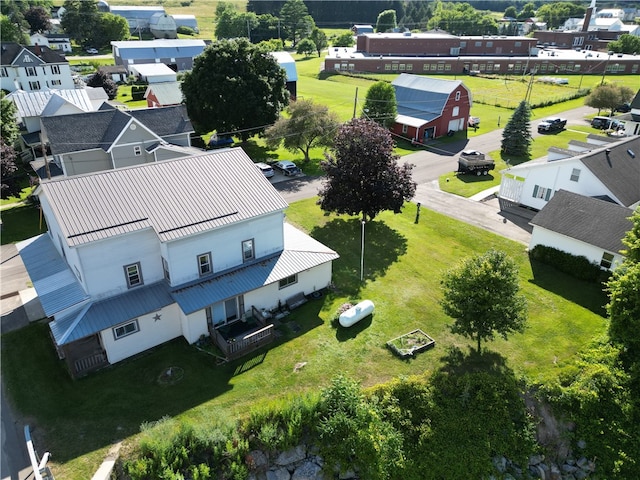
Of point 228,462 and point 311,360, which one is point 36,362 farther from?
point 311,360

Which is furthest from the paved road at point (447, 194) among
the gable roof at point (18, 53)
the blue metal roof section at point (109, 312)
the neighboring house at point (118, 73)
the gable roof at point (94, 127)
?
the neighboring house at point (118, 73)

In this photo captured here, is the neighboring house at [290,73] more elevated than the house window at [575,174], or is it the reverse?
the neighboring house at [290,73]

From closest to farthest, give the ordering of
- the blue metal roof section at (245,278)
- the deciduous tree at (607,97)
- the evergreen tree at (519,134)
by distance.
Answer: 1. the blue metal roof section at (245,278)
2. the evergreen tree at (519,134)
3. the deciduous tree at (607,97)

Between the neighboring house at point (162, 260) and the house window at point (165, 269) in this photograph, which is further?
the house window at point (165, 269)

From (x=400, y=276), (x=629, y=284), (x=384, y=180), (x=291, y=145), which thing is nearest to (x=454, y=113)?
(x=291, y=145)

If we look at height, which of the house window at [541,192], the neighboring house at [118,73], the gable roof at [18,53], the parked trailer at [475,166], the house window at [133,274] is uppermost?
the gable roof at [18,53]

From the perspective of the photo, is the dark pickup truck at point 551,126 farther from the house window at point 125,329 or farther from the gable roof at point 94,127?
the house window at point 125,329

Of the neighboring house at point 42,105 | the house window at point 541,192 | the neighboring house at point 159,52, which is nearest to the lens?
the house window at point 541,192
